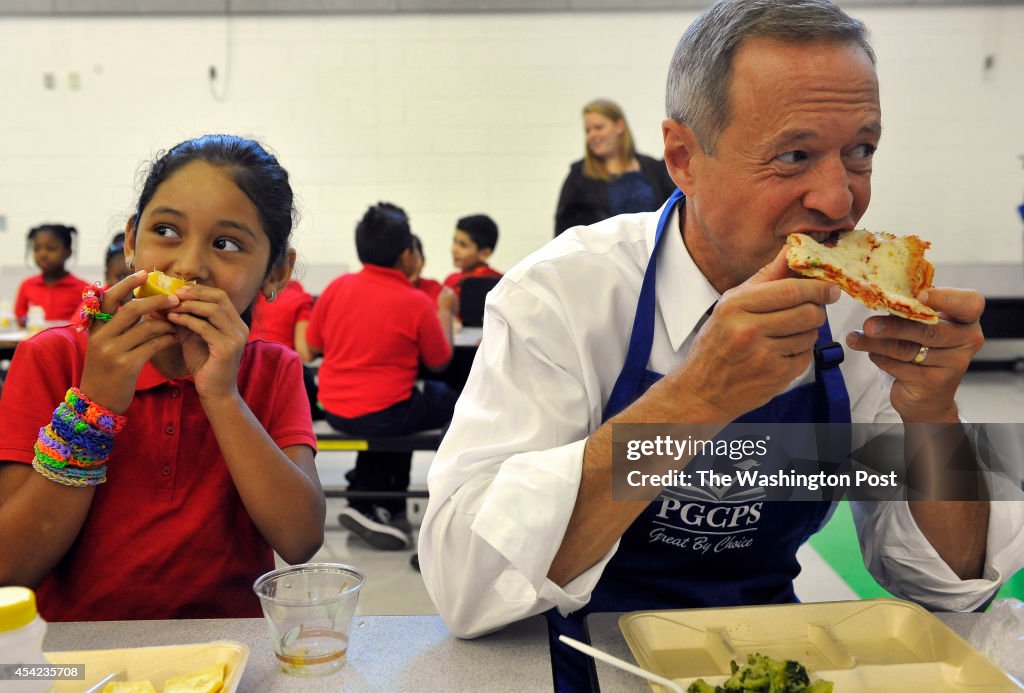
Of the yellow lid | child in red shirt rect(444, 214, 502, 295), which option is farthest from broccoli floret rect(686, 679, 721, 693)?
child in red shirt rect(444, 214, 502, 295)

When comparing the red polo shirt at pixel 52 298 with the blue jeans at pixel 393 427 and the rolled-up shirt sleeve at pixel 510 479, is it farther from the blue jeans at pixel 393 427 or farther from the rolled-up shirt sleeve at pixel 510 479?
the rolled-up shirt sleeve at pixel 510 479

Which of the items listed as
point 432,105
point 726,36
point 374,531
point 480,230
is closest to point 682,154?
point 726,36

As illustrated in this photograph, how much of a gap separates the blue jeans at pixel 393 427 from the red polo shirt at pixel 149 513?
1.98 meters

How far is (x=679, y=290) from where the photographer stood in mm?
1297

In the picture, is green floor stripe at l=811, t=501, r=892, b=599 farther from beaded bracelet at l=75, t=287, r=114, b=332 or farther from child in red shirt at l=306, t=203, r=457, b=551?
beaded bracelet at l=75, t=287, r=114, b=332

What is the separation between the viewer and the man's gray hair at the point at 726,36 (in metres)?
1.10

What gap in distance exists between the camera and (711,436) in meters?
1.06

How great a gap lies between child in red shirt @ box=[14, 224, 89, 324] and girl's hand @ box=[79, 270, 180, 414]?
4.85 meters

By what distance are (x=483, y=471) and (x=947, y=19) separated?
793 centimetres

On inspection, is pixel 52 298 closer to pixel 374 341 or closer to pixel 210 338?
pixel 374 341

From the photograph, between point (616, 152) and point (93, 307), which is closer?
point (93, 307)

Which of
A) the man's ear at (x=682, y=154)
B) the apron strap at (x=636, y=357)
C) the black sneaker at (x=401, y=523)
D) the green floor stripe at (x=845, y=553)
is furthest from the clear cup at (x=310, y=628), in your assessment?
the black sneaker at (x=401, y=523)

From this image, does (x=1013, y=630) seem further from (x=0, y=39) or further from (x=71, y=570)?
(x=0, y=39)

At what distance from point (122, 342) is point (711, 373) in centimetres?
82
